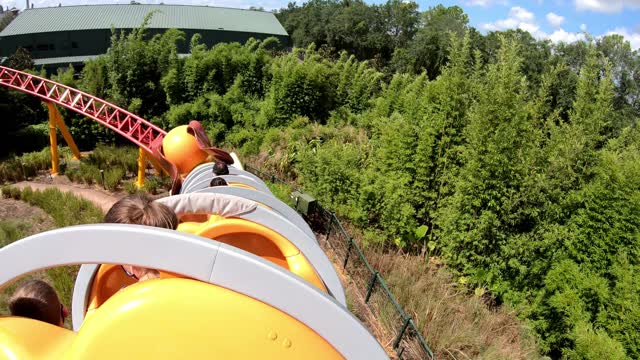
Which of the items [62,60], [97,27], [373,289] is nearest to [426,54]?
[97,27]

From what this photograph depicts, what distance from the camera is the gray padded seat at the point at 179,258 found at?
1365 mm

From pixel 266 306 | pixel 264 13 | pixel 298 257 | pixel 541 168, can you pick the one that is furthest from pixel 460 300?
pixel 264 13

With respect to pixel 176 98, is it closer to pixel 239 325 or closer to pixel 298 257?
pixel 298 257

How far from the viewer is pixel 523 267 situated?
19.0ft

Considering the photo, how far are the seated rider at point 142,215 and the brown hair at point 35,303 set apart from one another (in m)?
0.43

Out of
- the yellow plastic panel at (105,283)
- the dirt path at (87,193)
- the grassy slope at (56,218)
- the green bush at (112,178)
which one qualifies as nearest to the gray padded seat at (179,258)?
the yellow plastic panel at (105,283)

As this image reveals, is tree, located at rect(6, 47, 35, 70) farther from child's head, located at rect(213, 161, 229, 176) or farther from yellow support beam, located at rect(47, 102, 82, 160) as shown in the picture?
child's head, located at rect(213, 161, 229, 176)

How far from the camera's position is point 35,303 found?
→ 185 centimetres

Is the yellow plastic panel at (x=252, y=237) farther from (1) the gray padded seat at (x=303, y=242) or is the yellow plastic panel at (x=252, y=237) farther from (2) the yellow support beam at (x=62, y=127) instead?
(2) the yellow support beam at (x=62, y=127)

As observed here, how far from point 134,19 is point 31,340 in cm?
3114

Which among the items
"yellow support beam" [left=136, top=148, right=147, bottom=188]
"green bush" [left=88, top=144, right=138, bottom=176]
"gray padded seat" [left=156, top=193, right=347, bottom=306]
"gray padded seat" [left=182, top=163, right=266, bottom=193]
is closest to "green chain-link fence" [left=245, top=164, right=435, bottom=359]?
"gray padded seat" [left=156, top=193, right=347, bottom=306]

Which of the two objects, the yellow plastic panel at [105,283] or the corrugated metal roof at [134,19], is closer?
the yellow plastic panel at [105,283]

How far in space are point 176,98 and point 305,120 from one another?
4749 millimetres

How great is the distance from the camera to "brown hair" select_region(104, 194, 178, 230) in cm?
173
